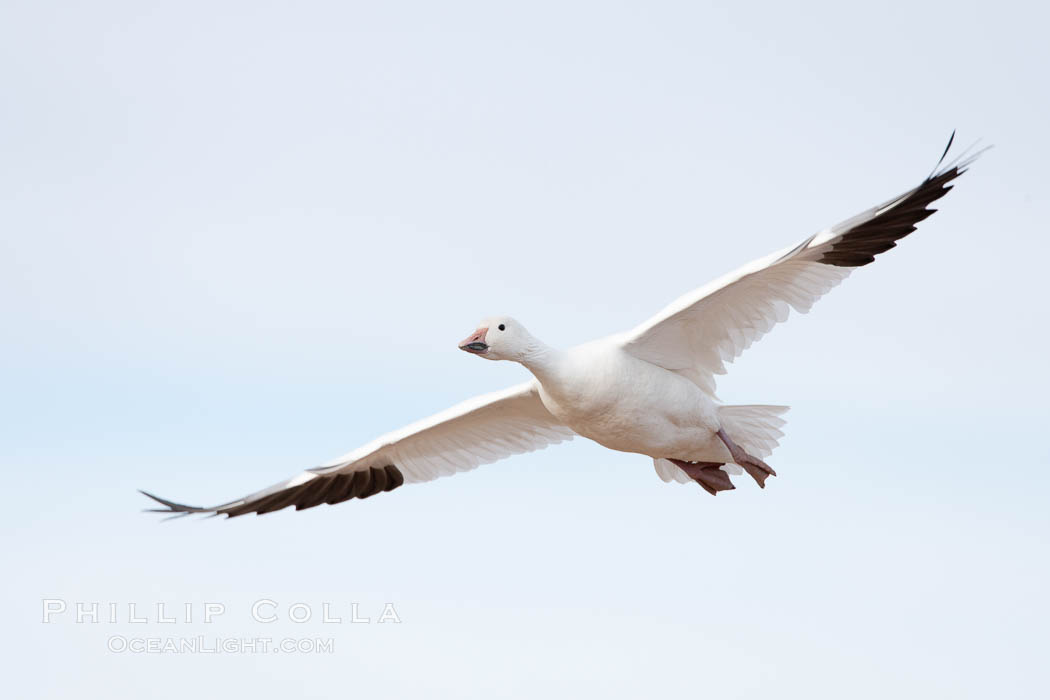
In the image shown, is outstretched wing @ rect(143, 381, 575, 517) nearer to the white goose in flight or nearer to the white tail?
the white goose in flight

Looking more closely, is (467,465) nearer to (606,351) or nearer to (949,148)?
(606,351)

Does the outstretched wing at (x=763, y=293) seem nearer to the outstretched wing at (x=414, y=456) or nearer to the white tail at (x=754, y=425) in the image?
the white tail at (x=754, y=425)

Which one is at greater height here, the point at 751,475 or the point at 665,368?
the point at 665,368

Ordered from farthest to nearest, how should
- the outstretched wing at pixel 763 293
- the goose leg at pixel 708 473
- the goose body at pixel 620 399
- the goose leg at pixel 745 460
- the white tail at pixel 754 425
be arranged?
1. the goose leg at pixel 708 473
2. the white tail at pixel 754 425
3. the goose leg at pixel 745 460
4. the goose body at pixel 620 399
5. the outstretched wing at pixel 763 293

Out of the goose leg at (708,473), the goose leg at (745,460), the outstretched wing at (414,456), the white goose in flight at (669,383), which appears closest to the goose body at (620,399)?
the white goose in flight at (669,383)

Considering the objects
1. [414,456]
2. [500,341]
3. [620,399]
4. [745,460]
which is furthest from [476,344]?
[745,460]

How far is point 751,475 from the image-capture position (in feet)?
36.8

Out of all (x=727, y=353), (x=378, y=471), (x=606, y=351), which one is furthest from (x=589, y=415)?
(x=378, y=471)

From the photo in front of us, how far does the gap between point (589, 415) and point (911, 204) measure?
2.59 meters

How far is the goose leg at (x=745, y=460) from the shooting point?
10984mm

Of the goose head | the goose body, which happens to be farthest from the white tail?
the goose head

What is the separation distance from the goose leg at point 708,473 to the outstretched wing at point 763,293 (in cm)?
69

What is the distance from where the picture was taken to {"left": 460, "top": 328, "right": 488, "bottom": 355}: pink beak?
10.5m

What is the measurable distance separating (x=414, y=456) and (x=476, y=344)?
1.77 metres
